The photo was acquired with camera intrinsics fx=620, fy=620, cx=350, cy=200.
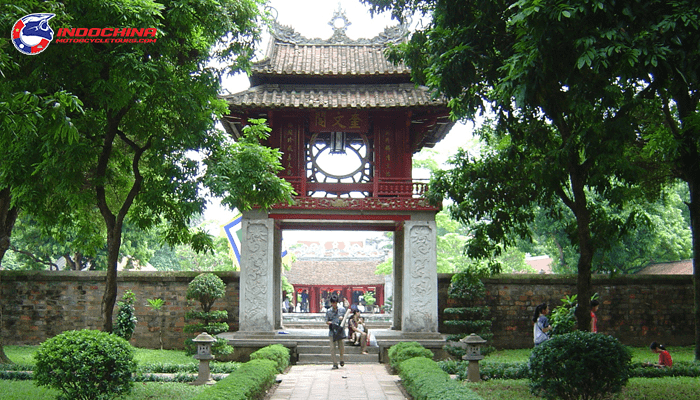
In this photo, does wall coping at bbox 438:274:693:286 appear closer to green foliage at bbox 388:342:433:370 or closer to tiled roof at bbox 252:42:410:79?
green foliage at bbox 388:342:433:370

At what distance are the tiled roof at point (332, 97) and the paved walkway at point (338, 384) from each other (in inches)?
237

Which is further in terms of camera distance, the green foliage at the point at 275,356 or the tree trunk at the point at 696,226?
the green foliage at the point at 275,356

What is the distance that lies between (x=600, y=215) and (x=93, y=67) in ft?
25.1

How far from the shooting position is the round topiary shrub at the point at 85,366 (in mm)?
6973

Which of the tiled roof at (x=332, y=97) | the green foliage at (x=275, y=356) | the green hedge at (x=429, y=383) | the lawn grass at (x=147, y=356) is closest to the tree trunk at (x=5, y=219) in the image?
the lawn grass at (x=147, y=356)

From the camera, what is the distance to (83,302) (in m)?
16.1

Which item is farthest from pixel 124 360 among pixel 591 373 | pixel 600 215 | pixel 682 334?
pixel 682 334

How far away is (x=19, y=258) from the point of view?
24062 millimetres

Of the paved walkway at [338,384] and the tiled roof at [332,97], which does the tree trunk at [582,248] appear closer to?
the paved walkway at [338,384]

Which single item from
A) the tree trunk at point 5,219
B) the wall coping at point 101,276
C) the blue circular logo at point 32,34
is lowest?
the wall coping at point 101,276

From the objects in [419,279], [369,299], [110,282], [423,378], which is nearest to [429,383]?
[423,378]

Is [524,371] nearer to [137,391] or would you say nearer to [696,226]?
[696,226]

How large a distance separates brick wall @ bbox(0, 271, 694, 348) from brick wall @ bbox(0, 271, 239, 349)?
0.02 m

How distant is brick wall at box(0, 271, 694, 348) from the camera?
16.0 meters
